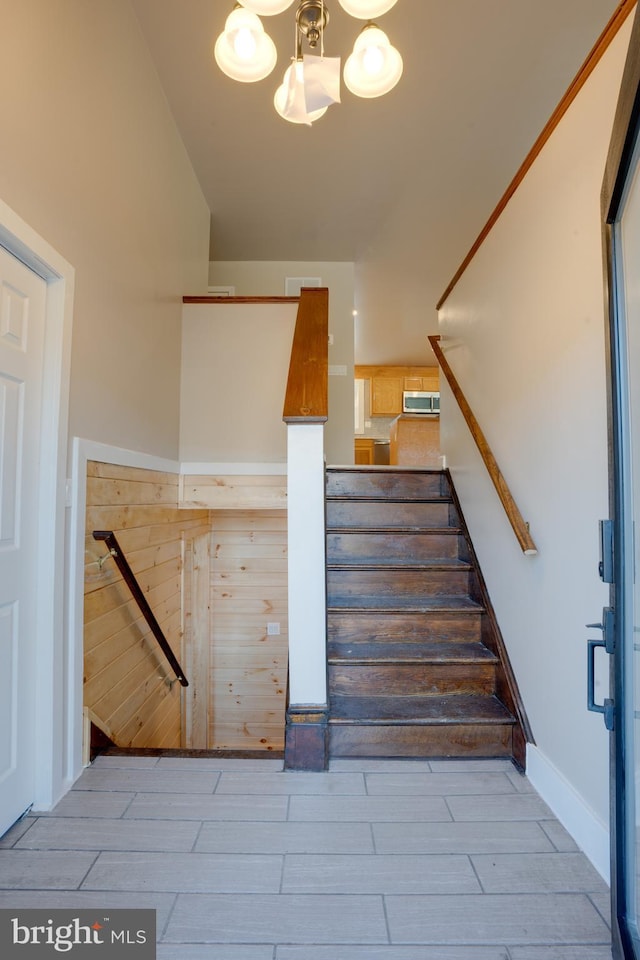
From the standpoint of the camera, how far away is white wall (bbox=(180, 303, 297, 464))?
3.36 m

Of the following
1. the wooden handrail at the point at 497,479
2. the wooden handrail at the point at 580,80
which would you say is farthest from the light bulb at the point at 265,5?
the wooden handrail at the point at 497,479

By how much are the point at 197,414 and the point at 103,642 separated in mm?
1671

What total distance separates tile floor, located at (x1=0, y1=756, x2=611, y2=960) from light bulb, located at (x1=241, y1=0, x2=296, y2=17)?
2540 millimetres

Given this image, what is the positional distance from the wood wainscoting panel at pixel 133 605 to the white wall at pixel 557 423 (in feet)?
5.89

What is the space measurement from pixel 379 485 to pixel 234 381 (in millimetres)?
1243

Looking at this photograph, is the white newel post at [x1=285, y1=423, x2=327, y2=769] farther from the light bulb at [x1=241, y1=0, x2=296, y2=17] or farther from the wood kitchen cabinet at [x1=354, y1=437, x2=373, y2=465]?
the wood kitchen cabinet at [x1=354, y1=437, x2=373, y2=465]

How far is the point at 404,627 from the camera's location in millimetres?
2408

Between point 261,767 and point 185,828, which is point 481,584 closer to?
point 261,767

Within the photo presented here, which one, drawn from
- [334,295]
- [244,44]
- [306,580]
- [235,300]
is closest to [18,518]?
[306,580]

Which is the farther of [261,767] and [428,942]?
[261,767]

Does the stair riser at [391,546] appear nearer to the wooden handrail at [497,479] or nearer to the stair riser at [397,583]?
the stair riser at [397,583]

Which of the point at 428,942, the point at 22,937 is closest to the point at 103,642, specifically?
the point at 22,937

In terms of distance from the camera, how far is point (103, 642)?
2201 mm

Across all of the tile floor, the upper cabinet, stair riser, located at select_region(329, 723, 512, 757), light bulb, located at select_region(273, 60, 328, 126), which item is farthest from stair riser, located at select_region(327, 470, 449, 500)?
the upper cabinet
